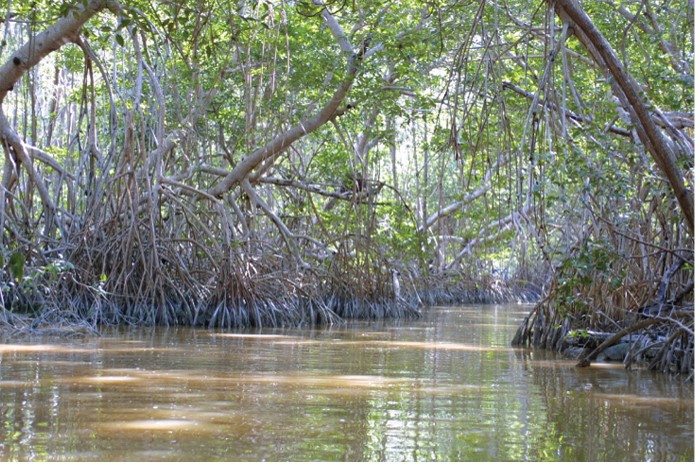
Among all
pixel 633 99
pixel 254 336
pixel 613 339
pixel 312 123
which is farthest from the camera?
pixel 312 123

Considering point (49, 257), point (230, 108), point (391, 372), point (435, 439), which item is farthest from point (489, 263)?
point (435, 439)

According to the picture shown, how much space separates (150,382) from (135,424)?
1.19 meters

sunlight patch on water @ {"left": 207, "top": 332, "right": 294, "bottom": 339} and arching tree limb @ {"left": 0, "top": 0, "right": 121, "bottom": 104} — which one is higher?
arching tree limb @ {"left": 0, "top": 0, "right": 121, "bottom": 104}

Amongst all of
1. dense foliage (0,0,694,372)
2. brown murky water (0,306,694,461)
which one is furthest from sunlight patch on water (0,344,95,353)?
dense foliage (0,0,694,372)

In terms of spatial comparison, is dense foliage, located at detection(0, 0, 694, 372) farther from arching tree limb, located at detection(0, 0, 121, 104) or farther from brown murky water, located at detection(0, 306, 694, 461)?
brown murky water, located at detection(0, 306, 694, 461)

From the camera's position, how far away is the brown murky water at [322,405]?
310 cm

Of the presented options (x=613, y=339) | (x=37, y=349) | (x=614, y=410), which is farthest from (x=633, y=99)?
(x=37, y=349)

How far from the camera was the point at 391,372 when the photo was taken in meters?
5.40

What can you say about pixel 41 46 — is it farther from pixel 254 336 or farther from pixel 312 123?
pixel 312 123

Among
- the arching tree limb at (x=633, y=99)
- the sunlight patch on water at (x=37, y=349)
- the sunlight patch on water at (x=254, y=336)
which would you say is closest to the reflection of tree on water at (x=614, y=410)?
the arching tree limb at (x=633, y=99)

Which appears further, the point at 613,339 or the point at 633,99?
the point at 613,339

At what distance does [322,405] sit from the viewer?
4.01 meters

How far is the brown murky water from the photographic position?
3.10 meters

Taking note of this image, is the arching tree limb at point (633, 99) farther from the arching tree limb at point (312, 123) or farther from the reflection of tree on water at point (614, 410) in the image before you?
the arching tree limb at point (312, 123)
